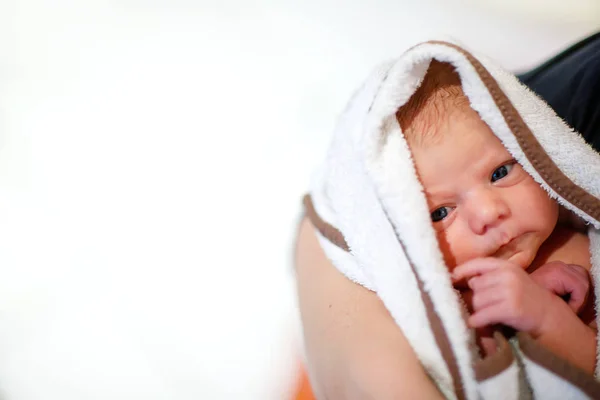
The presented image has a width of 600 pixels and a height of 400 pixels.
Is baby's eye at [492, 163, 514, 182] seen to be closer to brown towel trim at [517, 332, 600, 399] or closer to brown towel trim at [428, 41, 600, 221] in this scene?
brown towel trim at [428, 41, 600, 221]

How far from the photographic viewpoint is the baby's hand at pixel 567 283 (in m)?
0.63

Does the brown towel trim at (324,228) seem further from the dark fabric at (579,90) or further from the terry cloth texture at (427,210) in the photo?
the dark fabric at (579,90)

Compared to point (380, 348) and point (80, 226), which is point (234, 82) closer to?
point (80, 226)

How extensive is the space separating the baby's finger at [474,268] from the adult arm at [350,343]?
0.10 metres

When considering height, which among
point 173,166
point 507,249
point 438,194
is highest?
point 173,166

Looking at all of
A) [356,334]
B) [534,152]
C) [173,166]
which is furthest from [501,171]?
[173,166]

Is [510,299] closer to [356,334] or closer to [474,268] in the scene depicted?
[474,268]

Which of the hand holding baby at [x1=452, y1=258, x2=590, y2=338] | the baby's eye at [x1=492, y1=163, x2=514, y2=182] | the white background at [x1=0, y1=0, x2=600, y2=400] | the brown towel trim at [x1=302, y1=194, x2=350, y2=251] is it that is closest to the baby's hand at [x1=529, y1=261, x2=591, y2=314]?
the hand holding baby at [x1=452, y1=258, x2=590, y2=338]

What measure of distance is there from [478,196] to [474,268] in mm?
85

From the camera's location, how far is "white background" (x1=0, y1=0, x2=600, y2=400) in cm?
92

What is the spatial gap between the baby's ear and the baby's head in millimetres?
113

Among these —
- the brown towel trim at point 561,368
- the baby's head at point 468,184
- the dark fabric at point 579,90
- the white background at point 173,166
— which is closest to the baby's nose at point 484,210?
the baby's head at point 468,184

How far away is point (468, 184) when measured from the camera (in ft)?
2.05

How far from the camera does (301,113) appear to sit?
1083 mm
